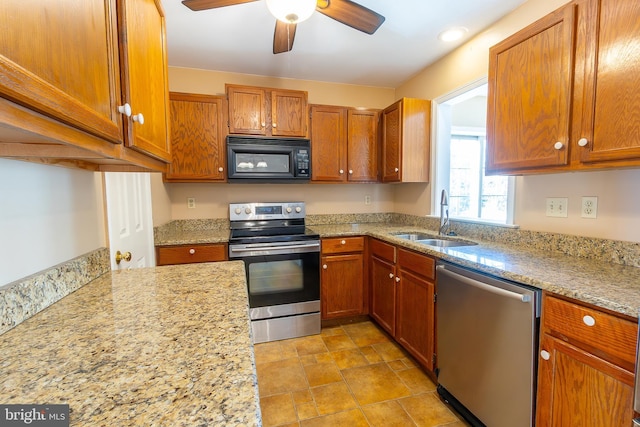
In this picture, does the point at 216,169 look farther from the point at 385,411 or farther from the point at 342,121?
the point at 385,411

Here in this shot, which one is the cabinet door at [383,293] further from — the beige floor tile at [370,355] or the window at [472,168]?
the window at [472,168]

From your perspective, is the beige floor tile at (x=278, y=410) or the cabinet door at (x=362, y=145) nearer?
the beige floor tile at (x=278, y=410)

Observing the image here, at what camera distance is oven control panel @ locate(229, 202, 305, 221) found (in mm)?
2873

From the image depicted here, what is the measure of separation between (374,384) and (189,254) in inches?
65.0

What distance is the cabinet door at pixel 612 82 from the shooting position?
3.53 ft

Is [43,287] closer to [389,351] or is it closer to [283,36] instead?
[283,36]

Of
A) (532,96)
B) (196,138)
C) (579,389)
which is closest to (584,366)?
(579,389)

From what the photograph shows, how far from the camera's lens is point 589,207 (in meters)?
1.50

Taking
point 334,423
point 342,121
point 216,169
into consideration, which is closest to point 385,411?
point 334,423

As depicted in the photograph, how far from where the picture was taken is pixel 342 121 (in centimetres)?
286

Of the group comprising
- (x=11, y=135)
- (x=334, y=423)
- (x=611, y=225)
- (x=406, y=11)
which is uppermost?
(x=406, y=11)

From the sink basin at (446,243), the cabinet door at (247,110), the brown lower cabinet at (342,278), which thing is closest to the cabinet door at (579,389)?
the sink basin at (446,243)

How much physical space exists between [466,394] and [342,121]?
2.39m

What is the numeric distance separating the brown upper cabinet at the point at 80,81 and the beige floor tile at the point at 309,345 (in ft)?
6.02
